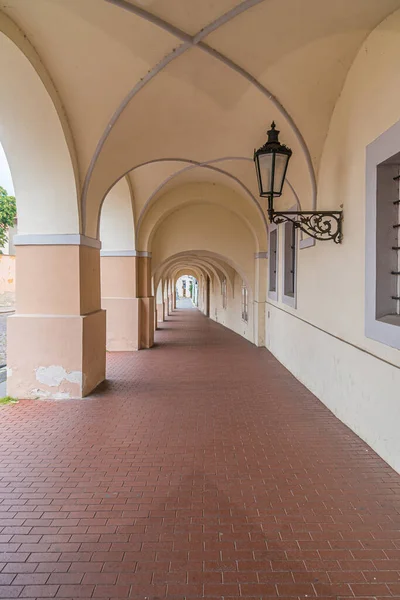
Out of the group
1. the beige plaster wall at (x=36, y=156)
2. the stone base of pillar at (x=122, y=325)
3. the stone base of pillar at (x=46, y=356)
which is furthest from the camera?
the stone base of pillar at (x=122, y=325)

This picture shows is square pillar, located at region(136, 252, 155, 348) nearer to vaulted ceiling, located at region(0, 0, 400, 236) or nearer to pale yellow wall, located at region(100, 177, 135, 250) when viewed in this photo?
pale yellow wall, located at region(100, 177, 135, 250)

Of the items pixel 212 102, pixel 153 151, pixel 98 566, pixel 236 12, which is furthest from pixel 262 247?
pixel 98 566

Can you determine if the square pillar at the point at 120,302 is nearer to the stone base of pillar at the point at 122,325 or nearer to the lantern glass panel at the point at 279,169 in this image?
the stone base of pillar at the point at 122,325

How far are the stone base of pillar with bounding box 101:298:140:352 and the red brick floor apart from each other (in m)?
5.68

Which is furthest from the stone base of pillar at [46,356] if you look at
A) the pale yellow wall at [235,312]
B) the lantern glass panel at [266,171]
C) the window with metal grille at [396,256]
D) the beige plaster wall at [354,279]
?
the pale yellow wall at [235,312]

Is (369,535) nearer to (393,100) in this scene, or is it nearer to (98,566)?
(98,566)

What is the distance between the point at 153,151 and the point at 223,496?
22.1ft

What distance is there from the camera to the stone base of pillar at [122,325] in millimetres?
12570

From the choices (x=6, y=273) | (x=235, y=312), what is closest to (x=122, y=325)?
(x=235, y=312)

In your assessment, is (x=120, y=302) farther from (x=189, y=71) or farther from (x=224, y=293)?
(x=224, y=293)

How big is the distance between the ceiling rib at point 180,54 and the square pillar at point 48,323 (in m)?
0.89

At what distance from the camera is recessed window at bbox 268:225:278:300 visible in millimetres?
12023

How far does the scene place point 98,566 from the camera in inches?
114

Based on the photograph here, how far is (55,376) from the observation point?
7227 millimetres
